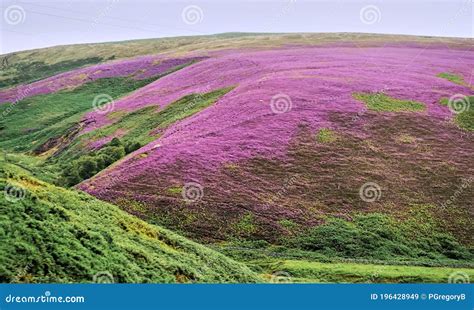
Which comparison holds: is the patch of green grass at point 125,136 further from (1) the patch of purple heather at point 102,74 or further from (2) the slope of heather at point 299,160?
(1) the patch of purple heather at point 102,74

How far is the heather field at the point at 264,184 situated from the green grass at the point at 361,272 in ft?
0.31

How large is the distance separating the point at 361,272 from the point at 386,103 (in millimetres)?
24321

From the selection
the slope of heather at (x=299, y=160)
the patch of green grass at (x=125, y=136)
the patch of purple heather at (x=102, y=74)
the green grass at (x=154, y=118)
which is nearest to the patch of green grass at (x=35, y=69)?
the patch of purple heather at (x=102, y=74)

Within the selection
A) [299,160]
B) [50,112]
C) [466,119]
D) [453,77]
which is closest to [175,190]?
[299,160]

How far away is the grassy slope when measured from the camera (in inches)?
653

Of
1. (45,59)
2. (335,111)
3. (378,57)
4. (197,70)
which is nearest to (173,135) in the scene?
(335,111)

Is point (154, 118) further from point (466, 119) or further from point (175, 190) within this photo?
point (466, 119)

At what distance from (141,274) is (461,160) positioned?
28.0 meters

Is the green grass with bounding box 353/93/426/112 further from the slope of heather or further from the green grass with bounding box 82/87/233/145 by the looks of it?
the green grass with bounding box 82/87/233/145

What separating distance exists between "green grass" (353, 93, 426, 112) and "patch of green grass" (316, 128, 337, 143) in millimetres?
5965

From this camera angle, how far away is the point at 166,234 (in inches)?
960

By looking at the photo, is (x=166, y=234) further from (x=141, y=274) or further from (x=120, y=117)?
(x=120, y=117)

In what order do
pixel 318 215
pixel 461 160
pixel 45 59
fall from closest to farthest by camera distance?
pixel 318 215
pixel 461 160
pixel 45 59

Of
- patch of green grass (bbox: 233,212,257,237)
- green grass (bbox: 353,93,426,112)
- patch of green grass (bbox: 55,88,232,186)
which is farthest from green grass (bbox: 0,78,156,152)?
patch of green grass (bbox: 233,212,257,237)
